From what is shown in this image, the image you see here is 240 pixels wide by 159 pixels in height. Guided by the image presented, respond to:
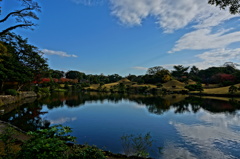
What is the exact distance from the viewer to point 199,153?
768 centimetres

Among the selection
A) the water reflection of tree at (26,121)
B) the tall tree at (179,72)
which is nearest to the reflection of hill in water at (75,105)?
the water reflection of tree at (26,121)

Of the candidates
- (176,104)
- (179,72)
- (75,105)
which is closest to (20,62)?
(75,105)

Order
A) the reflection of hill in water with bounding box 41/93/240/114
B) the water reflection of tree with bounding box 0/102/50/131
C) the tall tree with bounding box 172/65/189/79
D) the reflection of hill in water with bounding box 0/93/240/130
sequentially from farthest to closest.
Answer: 1. the tall tree with bounding box 172/65/189/79
2. the reflection of hill in water with bounding box 41/93/240/114
3. the reflection of hill in water with bounding box 0/93/240/130
4. the water reflection of tree with bounding box 0/102/50/131

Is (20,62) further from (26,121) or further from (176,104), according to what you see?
(176,104)

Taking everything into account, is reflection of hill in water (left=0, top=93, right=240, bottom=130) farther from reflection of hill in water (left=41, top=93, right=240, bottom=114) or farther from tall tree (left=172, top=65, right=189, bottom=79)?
tall tree (left=172, top=65, right=189, bottom=79)

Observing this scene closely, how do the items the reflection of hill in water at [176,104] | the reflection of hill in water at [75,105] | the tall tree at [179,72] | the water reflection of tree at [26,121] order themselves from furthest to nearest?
the tall tree at [179,72] → the reflection of hill in water at [176,104] → the reflection of hill in water at [75,105] → the water reflection of tree at [26,121]

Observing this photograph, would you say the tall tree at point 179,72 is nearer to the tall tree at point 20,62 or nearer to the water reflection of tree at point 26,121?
the tall tree at point 20,62

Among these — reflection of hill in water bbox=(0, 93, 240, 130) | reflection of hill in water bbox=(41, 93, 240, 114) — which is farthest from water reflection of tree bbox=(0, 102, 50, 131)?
reflection of hill in water bbox=(41, 93, 240, 114)

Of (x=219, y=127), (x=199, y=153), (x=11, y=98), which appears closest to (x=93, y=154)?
(x=199, y=153)

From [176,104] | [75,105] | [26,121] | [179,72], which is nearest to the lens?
[26,121]

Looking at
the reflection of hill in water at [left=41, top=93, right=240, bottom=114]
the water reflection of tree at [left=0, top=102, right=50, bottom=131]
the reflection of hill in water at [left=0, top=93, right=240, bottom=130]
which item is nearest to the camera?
the water reflection of tree at [left=0, top=102, right=50, bottom=131]

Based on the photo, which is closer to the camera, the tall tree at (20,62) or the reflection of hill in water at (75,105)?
the reflection of hill in water at (75,105)

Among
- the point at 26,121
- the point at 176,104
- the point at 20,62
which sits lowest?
the point at 26,121

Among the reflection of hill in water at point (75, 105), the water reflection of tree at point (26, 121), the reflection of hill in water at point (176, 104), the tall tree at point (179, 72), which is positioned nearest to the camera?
the water reflection of tree at point (26, 121)
